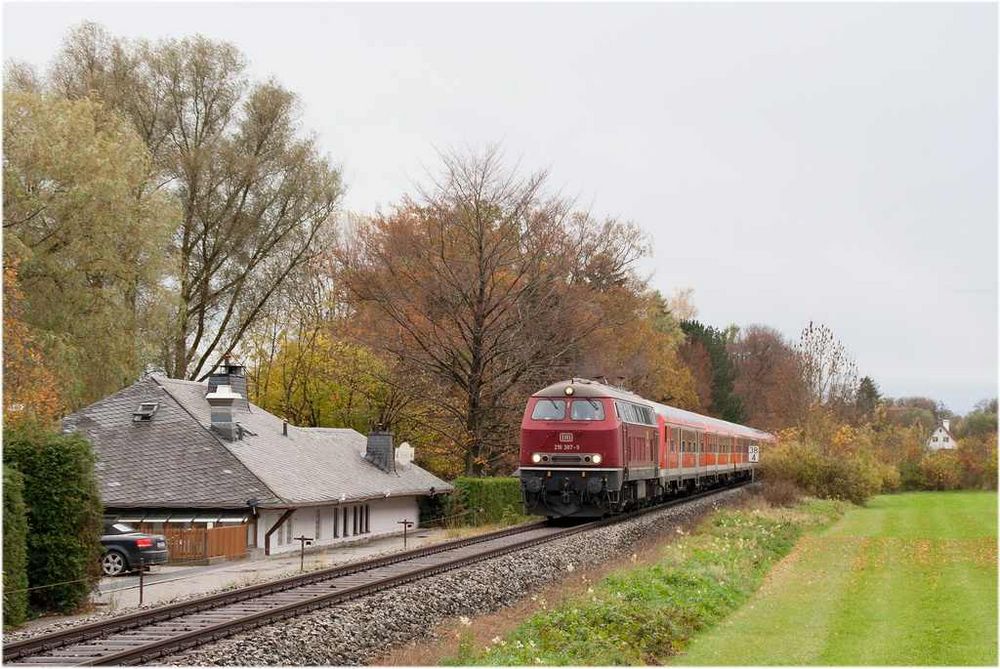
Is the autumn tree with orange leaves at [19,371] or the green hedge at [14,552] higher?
the autumn tree with orange leaves at [19,371]

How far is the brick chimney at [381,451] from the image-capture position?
1540 inches

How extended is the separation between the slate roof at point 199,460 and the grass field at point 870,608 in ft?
40.8

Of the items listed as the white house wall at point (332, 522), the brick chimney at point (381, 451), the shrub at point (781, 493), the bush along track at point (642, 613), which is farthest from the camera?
the shrub at point (781, 493)

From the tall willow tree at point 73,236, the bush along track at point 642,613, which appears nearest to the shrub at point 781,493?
the bush along track at point 642,613

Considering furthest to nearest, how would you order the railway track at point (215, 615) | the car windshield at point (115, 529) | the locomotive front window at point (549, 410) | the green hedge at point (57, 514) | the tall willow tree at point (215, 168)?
the tall willow tree at point (215, 168), the locomotive front window at point (549, 410), the car windshield at point (115, 529), the green hedge at point (57, 514), the railway track at point (215, 615)

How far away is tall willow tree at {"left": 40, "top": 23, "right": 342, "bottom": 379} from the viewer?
46.5 m

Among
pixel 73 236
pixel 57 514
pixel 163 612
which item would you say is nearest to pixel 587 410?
pixel 57 514

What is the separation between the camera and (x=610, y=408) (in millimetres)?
30938

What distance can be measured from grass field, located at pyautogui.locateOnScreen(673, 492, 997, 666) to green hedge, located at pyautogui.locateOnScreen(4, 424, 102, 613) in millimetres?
9928

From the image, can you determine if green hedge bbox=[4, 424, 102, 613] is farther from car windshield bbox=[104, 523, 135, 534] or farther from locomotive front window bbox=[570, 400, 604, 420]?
locomotive front window bbox=[570, 400, 604, 420]

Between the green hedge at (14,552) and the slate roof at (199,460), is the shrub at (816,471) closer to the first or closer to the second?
the slate roof at (199,460)

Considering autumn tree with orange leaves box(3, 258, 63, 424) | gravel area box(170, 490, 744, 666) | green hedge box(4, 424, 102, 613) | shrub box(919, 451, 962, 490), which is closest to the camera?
gravel area box(170, 490, 744, 666)

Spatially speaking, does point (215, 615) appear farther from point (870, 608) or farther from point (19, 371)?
point (19, 371)

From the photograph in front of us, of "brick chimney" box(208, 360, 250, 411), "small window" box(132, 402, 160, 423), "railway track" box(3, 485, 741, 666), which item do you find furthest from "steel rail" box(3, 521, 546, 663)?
"brick chimney" box(208, 360, 250, 411)
